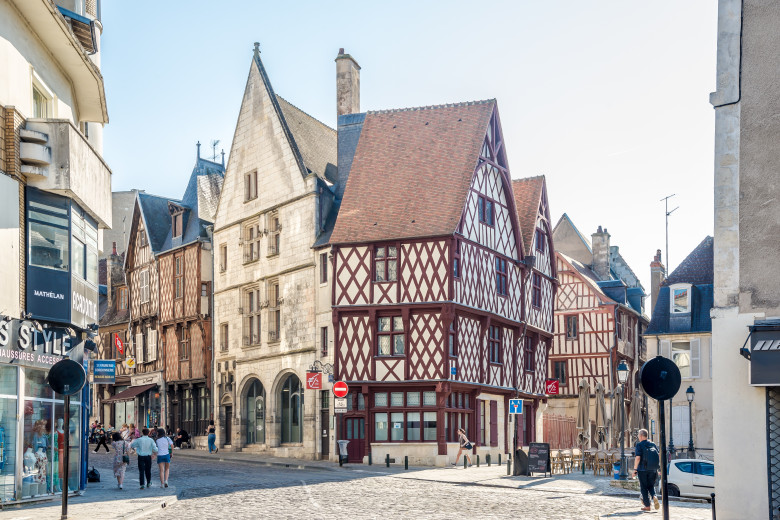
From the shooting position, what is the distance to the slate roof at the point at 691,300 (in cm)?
4181

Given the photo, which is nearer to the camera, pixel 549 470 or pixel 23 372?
pixel 23 372

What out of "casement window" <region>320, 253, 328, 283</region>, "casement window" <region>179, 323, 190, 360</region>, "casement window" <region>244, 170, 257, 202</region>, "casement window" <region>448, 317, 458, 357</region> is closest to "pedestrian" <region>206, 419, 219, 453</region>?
"casement window" <region>179, 323, 190, 360</region>

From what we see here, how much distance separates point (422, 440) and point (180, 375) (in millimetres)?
15184

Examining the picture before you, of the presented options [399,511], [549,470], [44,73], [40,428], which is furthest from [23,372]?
[549,470]

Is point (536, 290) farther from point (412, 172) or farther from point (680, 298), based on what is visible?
point (412, 172)

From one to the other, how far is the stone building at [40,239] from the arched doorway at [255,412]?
18.2 metres

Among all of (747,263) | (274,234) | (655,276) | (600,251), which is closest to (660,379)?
(747,263)

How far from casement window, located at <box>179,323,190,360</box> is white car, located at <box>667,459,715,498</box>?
25465mm

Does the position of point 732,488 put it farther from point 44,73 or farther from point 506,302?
point 506,302

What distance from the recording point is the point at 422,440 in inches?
1284

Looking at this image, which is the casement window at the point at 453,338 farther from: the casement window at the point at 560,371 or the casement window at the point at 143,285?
the casement window at the point at 143,285

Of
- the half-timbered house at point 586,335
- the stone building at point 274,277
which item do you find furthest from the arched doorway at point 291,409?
the half-timbered house at point 586,335

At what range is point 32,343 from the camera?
56.1 feet

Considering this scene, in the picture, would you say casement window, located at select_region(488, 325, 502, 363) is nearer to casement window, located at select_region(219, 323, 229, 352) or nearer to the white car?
casement window, located at select_region(219, 323, 229, 352)
